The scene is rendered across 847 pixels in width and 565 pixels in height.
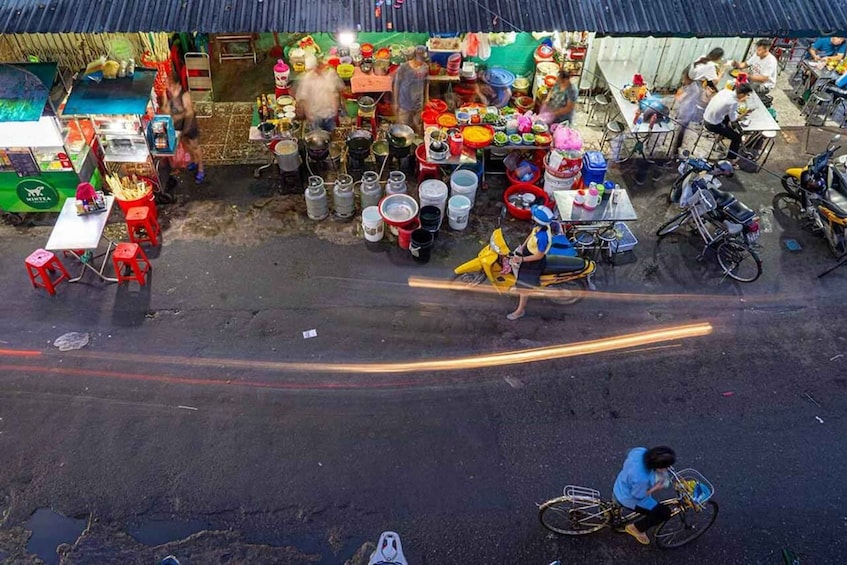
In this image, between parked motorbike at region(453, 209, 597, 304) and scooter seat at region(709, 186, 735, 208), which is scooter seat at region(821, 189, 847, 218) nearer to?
scooter seat at region(709, 186, 735, 208)

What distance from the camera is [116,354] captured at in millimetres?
8234

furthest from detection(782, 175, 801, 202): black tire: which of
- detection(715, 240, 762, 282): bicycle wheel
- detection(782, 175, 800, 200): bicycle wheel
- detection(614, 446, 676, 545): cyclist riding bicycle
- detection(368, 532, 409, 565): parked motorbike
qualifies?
detection(368, 532, 409, 565): parked motorbike

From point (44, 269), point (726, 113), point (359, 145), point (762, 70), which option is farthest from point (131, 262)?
point (762, 70)

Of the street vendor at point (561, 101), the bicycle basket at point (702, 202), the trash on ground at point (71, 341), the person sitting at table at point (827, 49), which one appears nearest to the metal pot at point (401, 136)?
the street vendor at point (561, 101)

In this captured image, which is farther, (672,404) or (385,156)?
(385,156)

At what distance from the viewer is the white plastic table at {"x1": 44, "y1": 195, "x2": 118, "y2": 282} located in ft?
28.3

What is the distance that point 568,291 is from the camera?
932 cm

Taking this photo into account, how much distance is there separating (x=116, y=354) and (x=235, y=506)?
2.94m

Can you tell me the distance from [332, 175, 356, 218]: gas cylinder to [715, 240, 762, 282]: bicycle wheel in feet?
19.8

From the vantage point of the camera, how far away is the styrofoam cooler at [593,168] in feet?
32.5

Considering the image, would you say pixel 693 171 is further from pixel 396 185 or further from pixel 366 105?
pixel 366 105

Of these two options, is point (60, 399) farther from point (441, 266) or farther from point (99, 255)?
point (441, 266)

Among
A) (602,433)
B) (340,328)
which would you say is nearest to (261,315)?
(340,328)

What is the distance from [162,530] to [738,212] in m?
9.10
